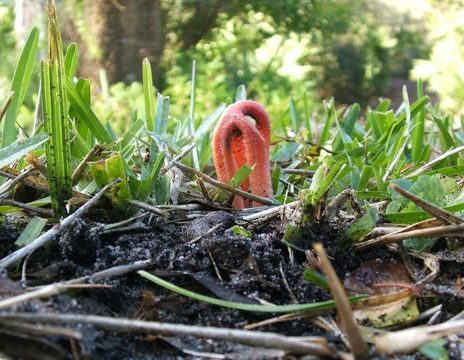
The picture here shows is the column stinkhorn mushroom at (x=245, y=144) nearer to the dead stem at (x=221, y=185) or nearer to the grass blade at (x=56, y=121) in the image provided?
the dead stem at (x=221, y=185)

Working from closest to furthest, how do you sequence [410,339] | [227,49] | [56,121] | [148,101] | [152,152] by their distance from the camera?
[410,339] → [56,121] → [152,152] → [148,101] → [227,49]

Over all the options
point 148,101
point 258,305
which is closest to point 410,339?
point 258,305

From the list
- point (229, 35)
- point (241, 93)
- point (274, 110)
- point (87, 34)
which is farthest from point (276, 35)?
point (241, 93)

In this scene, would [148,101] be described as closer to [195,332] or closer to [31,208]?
[31,208]

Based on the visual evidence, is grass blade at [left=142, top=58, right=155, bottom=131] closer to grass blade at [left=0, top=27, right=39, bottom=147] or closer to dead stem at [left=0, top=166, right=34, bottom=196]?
grass blade at [left=0, top=27, right=39, bottom=147]

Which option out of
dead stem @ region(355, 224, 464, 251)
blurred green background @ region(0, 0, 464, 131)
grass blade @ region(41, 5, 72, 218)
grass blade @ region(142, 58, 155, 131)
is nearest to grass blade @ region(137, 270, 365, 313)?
dead stem @ region(355, 224, 464, 251)

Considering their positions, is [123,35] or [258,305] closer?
[258,305]
